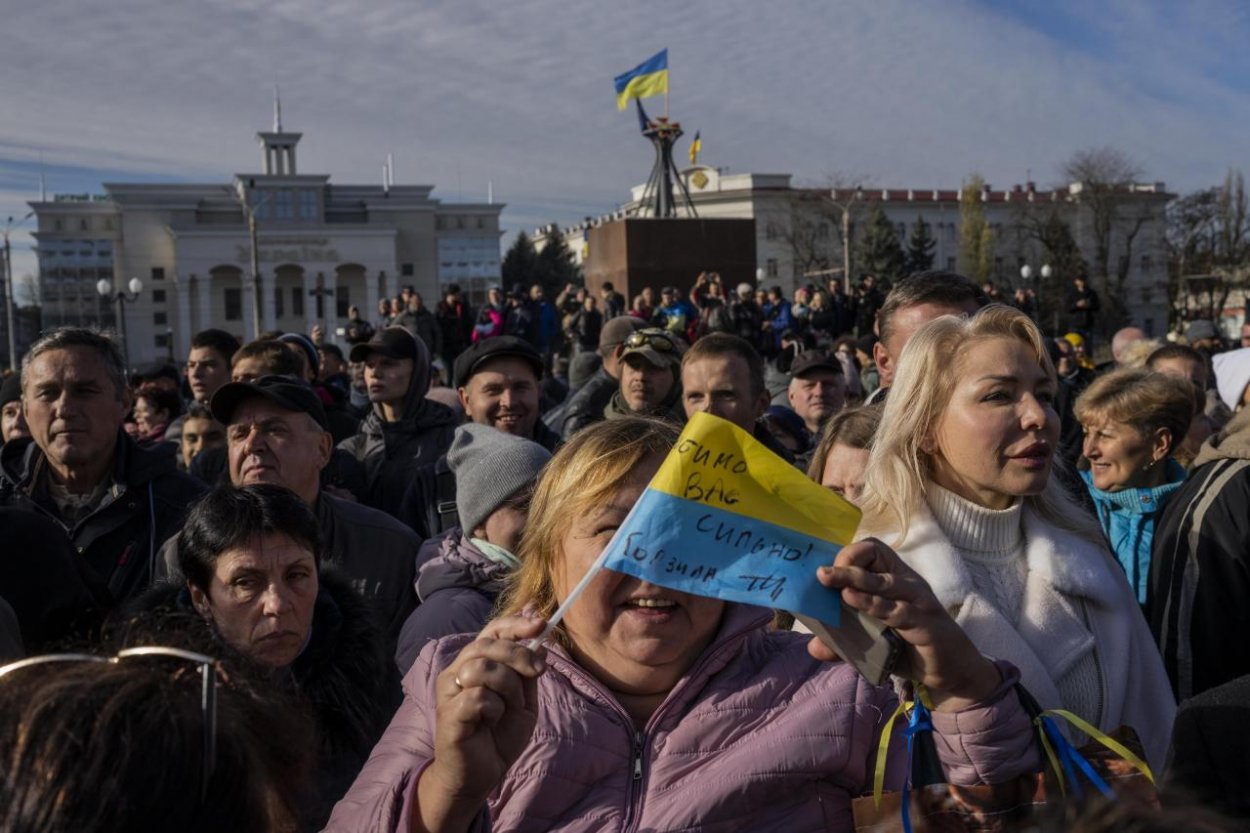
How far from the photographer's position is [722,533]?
1.82 meters

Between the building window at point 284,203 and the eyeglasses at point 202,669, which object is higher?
the building window at point 284,203

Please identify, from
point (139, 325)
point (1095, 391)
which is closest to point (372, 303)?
point (139, 325)

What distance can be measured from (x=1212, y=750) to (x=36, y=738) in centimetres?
196

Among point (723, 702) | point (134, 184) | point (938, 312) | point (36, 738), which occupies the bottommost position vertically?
point (723, 702)

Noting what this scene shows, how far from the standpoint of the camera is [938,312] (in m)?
4.07

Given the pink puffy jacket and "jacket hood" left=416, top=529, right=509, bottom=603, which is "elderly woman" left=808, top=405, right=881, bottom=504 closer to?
"jacket hood" left=416, top=529, right=509, bottom=603

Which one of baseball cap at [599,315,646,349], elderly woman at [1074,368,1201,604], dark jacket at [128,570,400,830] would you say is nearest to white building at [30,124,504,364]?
baseball cap at [599,315,646,349]

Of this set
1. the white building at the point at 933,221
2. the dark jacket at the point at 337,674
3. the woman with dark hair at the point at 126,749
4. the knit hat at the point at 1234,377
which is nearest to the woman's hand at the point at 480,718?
the woman with dark hair at the point at 126,749

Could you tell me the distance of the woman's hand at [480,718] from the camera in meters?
1.87

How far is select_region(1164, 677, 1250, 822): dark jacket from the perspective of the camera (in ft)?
7.04

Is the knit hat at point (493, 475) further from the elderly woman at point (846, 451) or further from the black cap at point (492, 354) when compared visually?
the black cap at point (492, 354)

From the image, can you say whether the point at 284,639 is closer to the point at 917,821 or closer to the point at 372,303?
the point at 917,821

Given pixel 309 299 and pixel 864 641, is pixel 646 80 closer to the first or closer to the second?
pixel 864 641

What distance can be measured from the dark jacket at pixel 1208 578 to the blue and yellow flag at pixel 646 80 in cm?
2198
